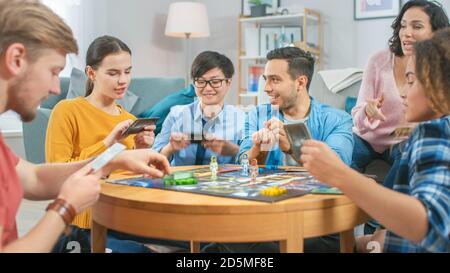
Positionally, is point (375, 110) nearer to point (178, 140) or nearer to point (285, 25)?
point (178, 140)

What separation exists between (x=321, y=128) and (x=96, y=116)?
0.95 m

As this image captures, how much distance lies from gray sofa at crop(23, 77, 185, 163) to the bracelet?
227cm

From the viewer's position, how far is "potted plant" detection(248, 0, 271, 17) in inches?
199

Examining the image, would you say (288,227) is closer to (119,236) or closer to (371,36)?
(119,236)

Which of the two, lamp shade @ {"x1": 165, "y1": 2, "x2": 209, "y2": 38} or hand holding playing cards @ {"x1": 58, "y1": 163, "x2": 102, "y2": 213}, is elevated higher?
lamp shade @ {"x1": 165, "y1": 2, "x2": 209, "y2": 38}

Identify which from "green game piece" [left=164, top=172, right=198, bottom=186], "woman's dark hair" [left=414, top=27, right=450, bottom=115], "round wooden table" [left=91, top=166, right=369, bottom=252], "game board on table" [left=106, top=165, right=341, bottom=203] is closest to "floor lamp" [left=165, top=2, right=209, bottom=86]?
"game board on table" [left=106, top=165, right=341, bottom=203]

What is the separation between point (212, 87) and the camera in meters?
2.34

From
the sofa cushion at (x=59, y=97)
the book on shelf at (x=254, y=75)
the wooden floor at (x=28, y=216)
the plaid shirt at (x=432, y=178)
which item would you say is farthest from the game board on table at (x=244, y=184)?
the book on shelf at (x=254, y=75)

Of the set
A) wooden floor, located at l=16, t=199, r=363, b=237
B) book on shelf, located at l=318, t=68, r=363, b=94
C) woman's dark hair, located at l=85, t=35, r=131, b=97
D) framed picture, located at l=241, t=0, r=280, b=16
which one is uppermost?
framed picture, located at l=241, t=0, r=280, b=16

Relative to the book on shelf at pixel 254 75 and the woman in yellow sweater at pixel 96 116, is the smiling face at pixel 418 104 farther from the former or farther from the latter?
the book on shelf at pixel 254 75

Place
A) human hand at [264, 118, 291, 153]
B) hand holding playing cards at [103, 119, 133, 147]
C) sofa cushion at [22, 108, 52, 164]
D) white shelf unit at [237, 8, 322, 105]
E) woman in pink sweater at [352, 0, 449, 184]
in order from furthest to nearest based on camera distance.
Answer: white shelf unit at [237, 8, 322, 105] → sofa cushion at [22, 108, 52, 164] → woman in pink sweater at [352, 0, 449, 184] → hand holding playing cards at [103, 119, 133, 147] → human hand at [264, 118, 291, 153]

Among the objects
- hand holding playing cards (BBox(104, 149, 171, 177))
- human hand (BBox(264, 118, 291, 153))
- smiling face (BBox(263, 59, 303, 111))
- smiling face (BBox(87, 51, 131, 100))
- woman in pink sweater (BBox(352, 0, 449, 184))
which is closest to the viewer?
hand holding playing cards (BBox(104, 149, 171, 177))

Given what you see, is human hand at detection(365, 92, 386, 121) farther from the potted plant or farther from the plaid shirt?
the potted plant

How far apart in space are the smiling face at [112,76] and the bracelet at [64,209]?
3.70 ft
